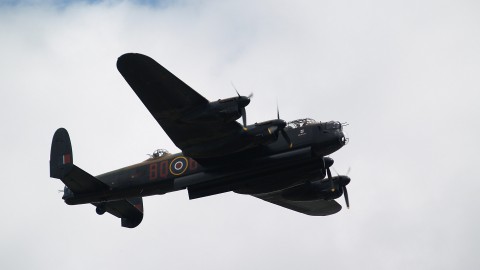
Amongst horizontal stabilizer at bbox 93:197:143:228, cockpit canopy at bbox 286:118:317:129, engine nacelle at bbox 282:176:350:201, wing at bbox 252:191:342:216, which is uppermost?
cockpit canopy at bbox 286:118:317:129

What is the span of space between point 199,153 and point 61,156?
213 inches

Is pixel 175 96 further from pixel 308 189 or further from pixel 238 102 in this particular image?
pixel 308 189

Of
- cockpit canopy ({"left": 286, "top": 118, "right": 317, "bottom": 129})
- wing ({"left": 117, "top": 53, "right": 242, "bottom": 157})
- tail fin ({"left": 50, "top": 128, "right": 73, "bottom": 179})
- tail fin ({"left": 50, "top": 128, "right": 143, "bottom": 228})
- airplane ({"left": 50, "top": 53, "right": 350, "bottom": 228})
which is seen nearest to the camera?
wing ({"left": 117, "top": 53, "right": 242, "bottom": 157})

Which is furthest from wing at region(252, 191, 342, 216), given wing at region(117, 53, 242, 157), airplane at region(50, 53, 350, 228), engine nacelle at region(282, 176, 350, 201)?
wing at region(117, 53, 242, 157)

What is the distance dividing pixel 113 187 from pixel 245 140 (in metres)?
5.68

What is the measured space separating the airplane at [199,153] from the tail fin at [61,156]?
37mm

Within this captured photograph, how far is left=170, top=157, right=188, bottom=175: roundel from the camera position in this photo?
27797mm

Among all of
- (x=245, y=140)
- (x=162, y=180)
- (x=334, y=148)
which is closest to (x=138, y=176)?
(x=162, y=180)

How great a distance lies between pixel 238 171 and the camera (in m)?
27.1

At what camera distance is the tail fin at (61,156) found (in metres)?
27.9

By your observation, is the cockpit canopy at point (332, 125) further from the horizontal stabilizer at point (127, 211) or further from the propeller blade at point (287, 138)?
the horizontal stabilizer at point (127, 211)

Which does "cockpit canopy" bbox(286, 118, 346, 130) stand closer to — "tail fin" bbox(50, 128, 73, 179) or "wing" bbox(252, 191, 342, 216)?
"wing" bbox(252, 191, 342, 216)

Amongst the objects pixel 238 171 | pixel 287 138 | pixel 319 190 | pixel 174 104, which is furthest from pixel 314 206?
pixel 174 104

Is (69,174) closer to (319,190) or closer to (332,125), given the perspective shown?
(332,125)
